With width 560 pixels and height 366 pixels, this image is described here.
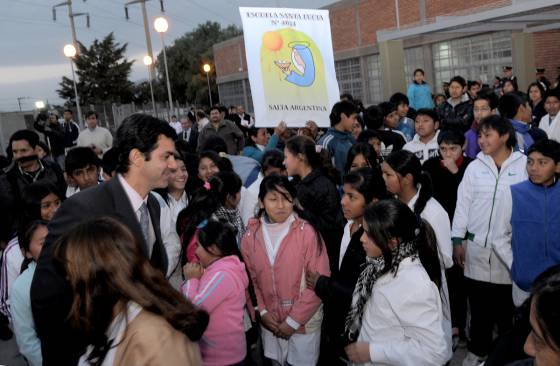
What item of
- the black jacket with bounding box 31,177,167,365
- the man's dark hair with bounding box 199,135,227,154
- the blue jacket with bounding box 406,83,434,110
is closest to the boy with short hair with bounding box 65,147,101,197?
the man's dark hair with bounding box 199,135,227,154

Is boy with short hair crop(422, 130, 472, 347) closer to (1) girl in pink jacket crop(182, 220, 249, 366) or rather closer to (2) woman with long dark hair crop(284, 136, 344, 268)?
(2) woman with long dark hair crop(284, 136, 344, 268)

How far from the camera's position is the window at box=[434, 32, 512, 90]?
18.2m

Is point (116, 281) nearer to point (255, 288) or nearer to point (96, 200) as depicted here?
point (96, 200)

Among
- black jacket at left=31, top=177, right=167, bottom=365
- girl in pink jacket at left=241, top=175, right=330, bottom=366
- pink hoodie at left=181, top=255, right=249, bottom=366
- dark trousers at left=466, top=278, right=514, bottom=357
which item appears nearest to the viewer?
black jacket at left=31, top=177, right=167, bottom=365

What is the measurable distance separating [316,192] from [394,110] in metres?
3.77

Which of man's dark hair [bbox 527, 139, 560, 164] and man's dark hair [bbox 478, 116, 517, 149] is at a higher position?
man's dark hair [bbox 478, 116, 517, 149]

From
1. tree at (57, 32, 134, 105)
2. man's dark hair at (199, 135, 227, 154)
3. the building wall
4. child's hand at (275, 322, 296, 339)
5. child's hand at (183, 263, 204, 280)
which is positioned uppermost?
tree at (57, 32, 134, 105)

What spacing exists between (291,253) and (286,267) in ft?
0.34

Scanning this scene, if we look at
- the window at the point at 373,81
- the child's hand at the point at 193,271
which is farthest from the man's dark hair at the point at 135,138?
the window at the point at 373,81

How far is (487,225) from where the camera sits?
13.8 ft

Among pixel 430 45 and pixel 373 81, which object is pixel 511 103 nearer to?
pixel 430 45

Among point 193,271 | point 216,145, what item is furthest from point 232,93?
point 193,271

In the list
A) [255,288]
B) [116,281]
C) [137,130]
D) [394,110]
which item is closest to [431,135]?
[394,110]

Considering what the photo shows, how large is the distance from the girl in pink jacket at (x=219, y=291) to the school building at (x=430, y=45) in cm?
880
